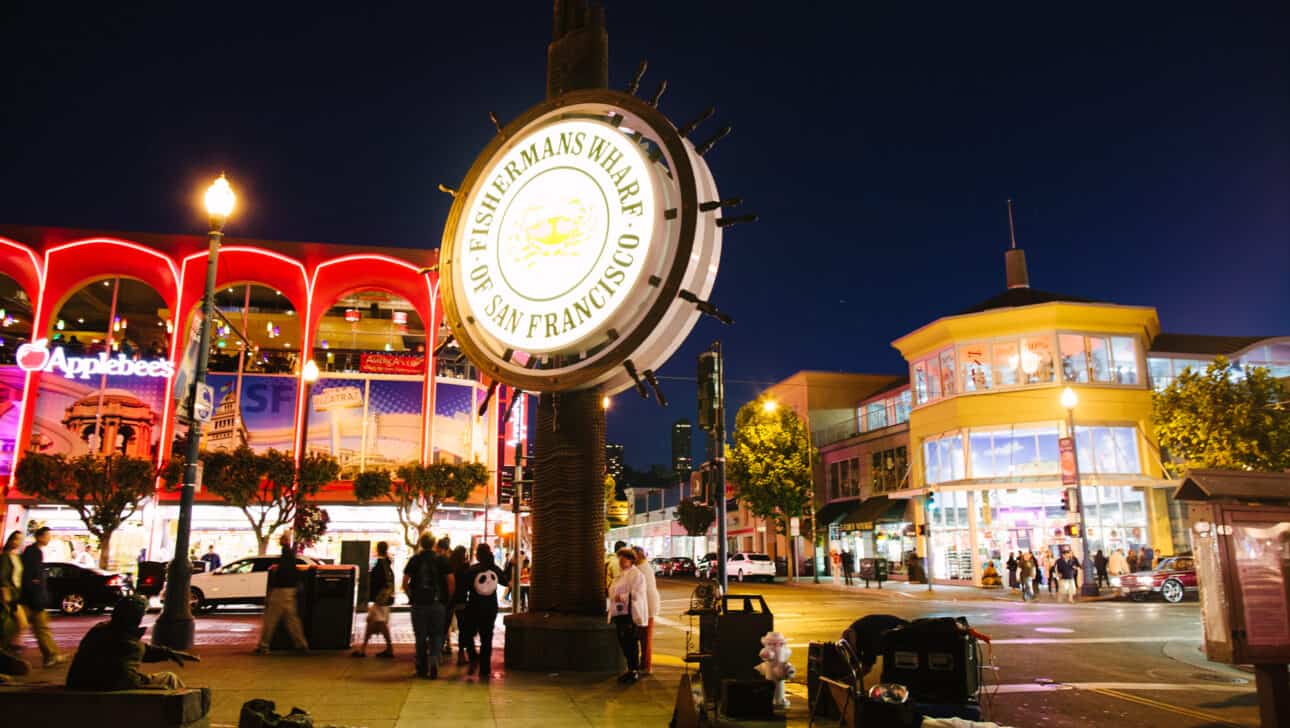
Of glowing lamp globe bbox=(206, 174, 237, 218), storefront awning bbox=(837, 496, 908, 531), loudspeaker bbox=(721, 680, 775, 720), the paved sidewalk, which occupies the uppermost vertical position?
glowing lamp globe bbox=(206, 174, 237, 218)

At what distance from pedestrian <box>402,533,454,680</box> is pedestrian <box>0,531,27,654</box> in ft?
16.9

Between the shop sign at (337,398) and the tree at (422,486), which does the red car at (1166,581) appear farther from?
the shop sign at (337,398)

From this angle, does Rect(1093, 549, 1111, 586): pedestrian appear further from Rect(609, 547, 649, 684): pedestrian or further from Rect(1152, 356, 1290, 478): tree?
Rect(609, 547, 649, 684): pedestrian

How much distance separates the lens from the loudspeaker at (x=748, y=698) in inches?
279

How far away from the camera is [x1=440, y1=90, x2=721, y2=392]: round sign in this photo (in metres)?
10.0

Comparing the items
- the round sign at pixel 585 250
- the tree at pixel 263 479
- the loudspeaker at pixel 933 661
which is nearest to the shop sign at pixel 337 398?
the tree at pixel 263 479

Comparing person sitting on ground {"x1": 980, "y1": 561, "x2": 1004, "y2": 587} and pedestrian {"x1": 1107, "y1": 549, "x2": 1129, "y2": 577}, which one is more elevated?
pedestrian {"x1": 1107, "y1": 549, "x2": 1129, "y2": 577}

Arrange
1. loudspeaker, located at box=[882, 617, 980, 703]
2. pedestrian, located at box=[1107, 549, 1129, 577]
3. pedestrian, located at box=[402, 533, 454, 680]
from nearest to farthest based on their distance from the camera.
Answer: loudspeaker, located at box=[882, 617, 980, 703]
pedestrian, located at box=[402, 533, 454, 680]
pedestrian, located at box=[1107, 549, 1129, 577]

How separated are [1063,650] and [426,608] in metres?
11.4

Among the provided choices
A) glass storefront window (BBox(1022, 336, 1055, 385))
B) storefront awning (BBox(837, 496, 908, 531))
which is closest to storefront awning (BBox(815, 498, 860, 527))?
storefront awning (BBox(837, 496, 908, 531))

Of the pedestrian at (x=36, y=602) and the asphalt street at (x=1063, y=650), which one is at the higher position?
the pedestrian at (x=36, y=602)

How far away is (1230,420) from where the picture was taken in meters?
32.1

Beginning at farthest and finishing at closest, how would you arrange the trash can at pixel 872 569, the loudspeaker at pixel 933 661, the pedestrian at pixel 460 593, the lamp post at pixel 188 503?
the trash can at pixel 872 569 < the lamp post at pixel 188 503 < the pedestrian at pixel 460 593 < the loudspeaker at pixel 933 661

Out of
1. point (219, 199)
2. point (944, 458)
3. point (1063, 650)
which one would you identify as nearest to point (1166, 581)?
point (944, 458)
